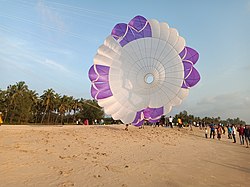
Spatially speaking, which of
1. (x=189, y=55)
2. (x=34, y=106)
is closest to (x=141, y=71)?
(x=189, y=55)

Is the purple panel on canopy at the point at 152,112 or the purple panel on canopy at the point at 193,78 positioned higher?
the purple panel on canopy at the point at 193,78

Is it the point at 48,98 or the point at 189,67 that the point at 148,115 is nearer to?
the point at 189,67

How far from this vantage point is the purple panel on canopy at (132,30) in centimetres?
1636

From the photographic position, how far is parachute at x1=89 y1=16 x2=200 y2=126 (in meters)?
15.7

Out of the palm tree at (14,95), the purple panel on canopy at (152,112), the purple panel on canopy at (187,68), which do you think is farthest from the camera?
the palm tree at (14,95)

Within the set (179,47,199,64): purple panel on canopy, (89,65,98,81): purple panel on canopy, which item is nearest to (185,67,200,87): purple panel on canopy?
(179,47,199,64): purple panel on canopy

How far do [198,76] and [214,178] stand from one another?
1011cm

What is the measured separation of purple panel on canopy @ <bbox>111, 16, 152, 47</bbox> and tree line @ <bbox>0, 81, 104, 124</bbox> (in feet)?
Result: 70.6

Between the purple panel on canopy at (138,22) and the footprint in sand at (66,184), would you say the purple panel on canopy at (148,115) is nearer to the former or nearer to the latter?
the purple panel on canopy at (138,22)

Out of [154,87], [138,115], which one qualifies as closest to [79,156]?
[138,115]

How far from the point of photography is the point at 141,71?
1692 cm

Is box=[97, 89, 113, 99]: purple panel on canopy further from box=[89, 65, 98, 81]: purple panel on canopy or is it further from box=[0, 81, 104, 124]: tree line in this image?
box=[0, 81, 104, 124]: tree line

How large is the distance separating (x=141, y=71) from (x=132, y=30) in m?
3.15

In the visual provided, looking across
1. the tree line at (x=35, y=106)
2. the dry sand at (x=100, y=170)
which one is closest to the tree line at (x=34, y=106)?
the tree line at (x=35, y=106)
